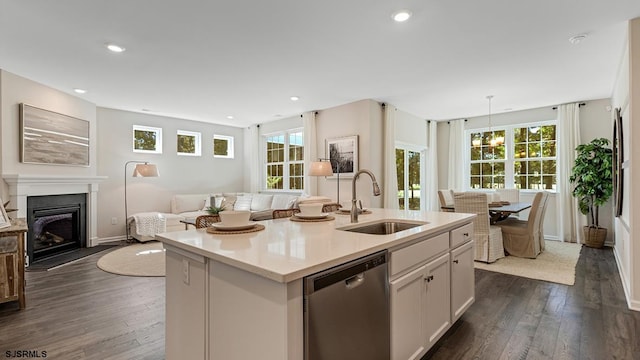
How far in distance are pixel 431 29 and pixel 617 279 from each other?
11.3 ft

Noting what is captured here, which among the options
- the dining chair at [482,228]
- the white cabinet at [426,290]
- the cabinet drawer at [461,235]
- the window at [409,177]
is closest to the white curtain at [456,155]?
the window at [409,177]

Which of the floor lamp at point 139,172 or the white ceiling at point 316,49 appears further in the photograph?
the floor lamp at point 139,172

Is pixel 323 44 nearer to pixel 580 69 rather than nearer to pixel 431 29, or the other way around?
pixel 431 29

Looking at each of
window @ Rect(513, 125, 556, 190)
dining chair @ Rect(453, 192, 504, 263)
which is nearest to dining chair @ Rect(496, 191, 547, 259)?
dining chair @ Rect(453, 192, 504, 263)

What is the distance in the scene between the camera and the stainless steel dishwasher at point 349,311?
116 cm

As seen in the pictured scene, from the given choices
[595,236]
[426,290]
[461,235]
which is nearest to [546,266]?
[595,236]

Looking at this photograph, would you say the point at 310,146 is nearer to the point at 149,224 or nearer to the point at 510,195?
the point at 149,224

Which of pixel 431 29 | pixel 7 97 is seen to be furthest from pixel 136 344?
pixel 7 97

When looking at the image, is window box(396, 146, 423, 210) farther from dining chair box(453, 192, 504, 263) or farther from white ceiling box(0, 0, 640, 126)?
dining chair box(453, 192, 504, 263)

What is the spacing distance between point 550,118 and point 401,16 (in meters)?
4.96

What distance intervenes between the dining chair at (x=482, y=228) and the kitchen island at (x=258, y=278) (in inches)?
99.4

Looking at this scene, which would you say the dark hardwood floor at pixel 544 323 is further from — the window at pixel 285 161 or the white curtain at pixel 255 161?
the white curtain at pixel 255 161

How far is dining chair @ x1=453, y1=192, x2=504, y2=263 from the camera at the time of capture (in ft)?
13.9

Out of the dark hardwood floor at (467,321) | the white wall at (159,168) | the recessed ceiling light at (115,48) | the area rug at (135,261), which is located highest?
the recessed ceiling light at (115,48)
